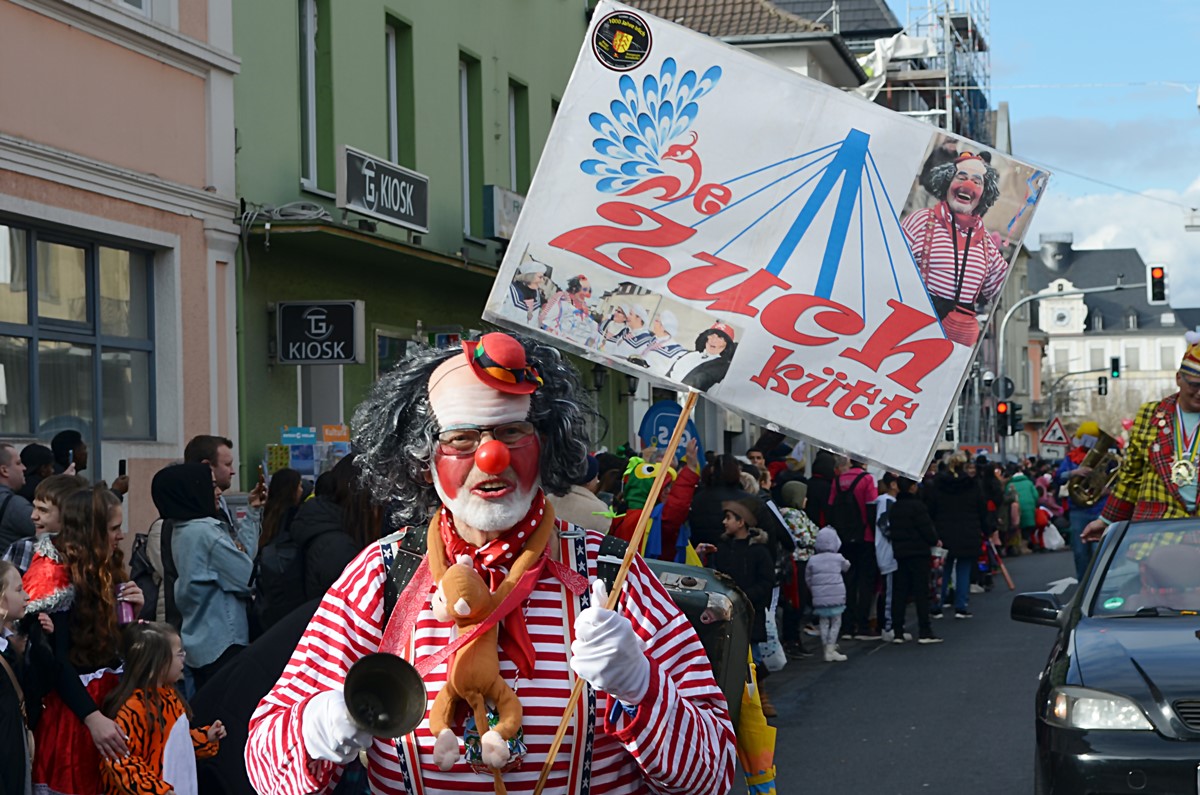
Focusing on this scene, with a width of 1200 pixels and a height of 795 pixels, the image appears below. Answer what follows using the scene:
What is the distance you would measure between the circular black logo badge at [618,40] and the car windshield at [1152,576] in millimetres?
4451

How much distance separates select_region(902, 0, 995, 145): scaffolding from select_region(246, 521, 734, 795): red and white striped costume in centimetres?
6016

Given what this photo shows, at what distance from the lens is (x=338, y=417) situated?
1596 centimetres

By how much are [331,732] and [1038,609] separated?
5634mm

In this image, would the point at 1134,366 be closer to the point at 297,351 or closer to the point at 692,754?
the point at 297,351

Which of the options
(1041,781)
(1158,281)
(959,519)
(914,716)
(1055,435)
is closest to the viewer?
(1041,781)

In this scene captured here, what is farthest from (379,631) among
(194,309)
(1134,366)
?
(1134,366)

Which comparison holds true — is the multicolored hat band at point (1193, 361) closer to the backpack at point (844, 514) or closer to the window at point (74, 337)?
the backpack at point (844, 514)

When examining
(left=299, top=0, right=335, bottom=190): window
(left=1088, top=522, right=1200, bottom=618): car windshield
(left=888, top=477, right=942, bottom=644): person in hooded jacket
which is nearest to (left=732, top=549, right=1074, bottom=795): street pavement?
(left=888, top=477, right=942, bottom=644): person in hooded jacket

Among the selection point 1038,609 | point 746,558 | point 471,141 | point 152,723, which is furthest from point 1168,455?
point 471,141

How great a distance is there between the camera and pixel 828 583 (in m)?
14.2

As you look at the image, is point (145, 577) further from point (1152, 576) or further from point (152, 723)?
point (1152, 576)

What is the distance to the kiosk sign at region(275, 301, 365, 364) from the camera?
14.2 metres

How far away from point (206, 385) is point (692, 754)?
11.0m

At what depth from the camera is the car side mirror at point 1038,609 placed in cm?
772
